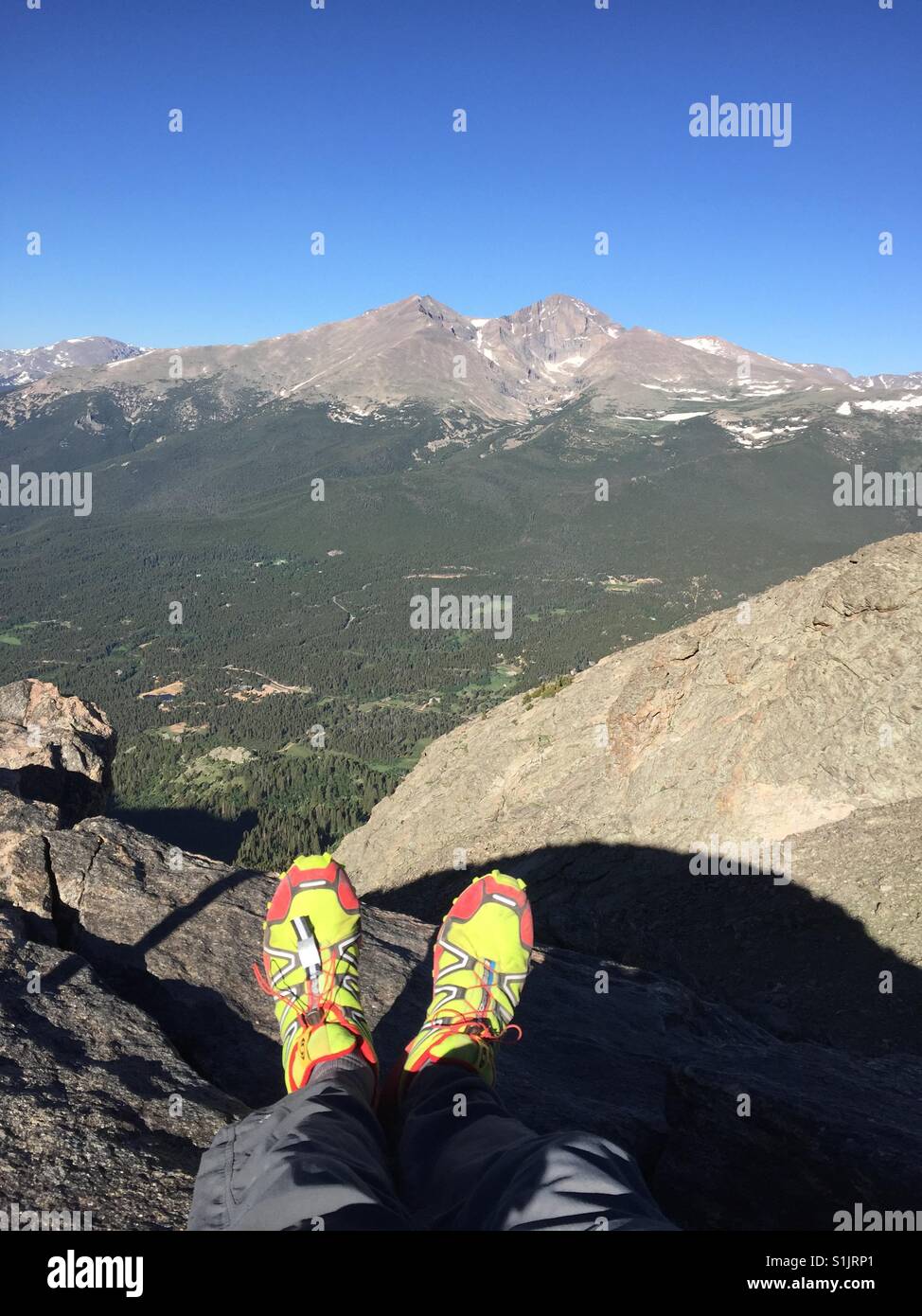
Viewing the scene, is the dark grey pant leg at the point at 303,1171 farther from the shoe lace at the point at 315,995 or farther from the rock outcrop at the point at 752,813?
the rock outcrop at the point at 752,813

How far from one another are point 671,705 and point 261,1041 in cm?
1632

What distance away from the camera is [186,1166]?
4820 mm

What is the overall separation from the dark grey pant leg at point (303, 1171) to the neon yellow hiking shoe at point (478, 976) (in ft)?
4.33

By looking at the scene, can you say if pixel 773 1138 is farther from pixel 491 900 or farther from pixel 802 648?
pixel 802 648

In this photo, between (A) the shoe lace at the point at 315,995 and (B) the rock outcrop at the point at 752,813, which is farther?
(B) the rock outcrop at the point at 752,813

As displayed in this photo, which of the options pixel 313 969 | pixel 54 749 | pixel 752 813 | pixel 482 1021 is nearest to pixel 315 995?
pixel 313 969

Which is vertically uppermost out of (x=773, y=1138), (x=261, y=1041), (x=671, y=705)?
(x=671, y=705)

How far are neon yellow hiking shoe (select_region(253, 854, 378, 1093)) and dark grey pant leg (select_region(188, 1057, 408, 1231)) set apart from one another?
0.96 meters

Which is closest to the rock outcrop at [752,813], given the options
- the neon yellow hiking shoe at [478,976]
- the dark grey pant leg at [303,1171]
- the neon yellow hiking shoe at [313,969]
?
the neon yellow hiking shoe at [478,976]

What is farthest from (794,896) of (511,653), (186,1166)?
(511,653)

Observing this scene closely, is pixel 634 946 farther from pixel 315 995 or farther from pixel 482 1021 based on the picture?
pixel 315 995

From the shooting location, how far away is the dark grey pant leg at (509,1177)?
11.2 feet

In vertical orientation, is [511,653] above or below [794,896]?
above

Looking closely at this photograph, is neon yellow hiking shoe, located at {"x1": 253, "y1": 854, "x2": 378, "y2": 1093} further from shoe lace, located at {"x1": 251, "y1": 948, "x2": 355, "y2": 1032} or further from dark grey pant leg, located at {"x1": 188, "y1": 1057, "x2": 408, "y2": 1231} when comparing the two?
dark grey pant leg, located at {"x1": 188, "y1": 1057, "x2": 408, "y2": 1231}
